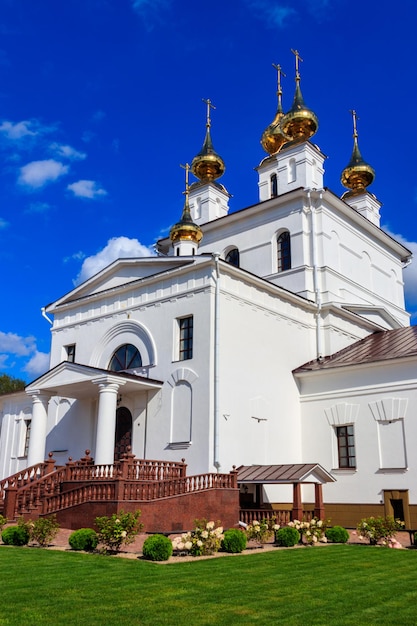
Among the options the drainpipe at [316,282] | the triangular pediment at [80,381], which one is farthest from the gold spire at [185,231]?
the triangular pediment at [80,381]

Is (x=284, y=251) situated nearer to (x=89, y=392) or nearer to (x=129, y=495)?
(x=89, y=392)

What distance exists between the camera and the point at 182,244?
23359mm

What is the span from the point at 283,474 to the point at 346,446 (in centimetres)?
400

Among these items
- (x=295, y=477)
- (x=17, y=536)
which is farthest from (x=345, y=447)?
(x=17, y=536)

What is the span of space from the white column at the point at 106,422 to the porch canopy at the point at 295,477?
369 centimetres

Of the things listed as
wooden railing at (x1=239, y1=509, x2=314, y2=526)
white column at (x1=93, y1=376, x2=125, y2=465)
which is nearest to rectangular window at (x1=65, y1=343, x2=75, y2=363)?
white column at (x1=93, y1=376, x2=125, y2=465)

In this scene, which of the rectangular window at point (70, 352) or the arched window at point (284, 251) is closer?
the rectangular window at point (70, 352)

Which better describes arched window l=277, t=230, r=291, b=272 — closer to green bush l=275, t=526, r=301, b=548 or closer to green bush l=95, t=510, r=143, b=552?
green bush l=275, t=526, r=301, b=548

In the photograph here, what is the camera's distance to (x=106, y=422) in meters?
18.4

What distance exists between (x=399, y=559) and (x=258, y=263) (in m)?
15.6

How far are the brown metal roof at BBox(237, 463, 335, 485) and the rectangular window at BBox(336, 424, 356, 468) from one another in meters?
2.51

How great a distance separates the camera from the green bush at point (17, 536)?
13.5m

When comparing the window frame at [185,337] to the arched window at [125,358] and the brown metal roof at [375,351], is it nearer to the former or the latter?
the arched window at [125,358]

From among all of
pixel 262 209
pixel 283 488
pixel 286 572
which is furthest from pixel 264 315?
pixel 286 572
